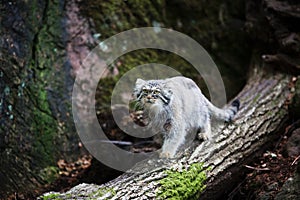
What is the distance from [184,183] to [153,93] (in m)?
0.96

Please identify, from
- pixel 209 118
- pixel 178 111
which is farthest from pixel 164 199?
pixel 209 118

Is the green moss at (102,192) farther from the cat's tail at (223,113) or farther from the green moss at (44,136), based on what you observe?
the cat's tail at (223,113)

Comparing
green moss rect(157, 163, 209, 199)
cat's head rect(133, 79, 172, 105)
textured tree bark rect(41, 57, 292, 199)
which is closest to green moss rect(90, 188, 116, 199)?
textured tree bark rect(41, 57, 292, 199)

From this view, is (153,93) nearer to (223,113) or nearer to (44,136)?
(223,113)

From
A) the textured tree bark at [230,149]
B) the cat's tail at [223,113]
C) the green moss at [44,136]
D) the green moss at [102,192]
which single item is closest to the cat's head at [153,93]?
the textured tree bark at [230,149]

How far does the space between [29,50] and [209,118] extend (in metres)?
2.44

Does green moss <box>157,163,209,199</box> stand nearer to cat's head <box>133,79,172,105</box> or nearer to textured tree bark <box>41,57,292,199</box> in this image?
textured tree bark <box>41,57,292,199</box>

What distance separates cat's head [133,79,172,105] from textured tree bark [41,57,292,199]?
25.3 inches

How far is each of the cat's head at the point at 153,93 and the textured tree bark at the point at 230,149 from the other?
643 millimetres

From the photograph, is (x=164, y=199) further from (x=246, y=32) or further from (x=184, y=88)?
(x=246, y=32)

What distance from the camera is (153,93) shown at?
3961 mm

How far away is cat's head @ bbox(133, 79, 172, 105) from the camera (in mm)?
3956

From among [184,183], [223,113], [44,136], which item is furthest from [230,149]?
[44,136]

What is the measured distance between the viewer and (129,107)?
5422mm
